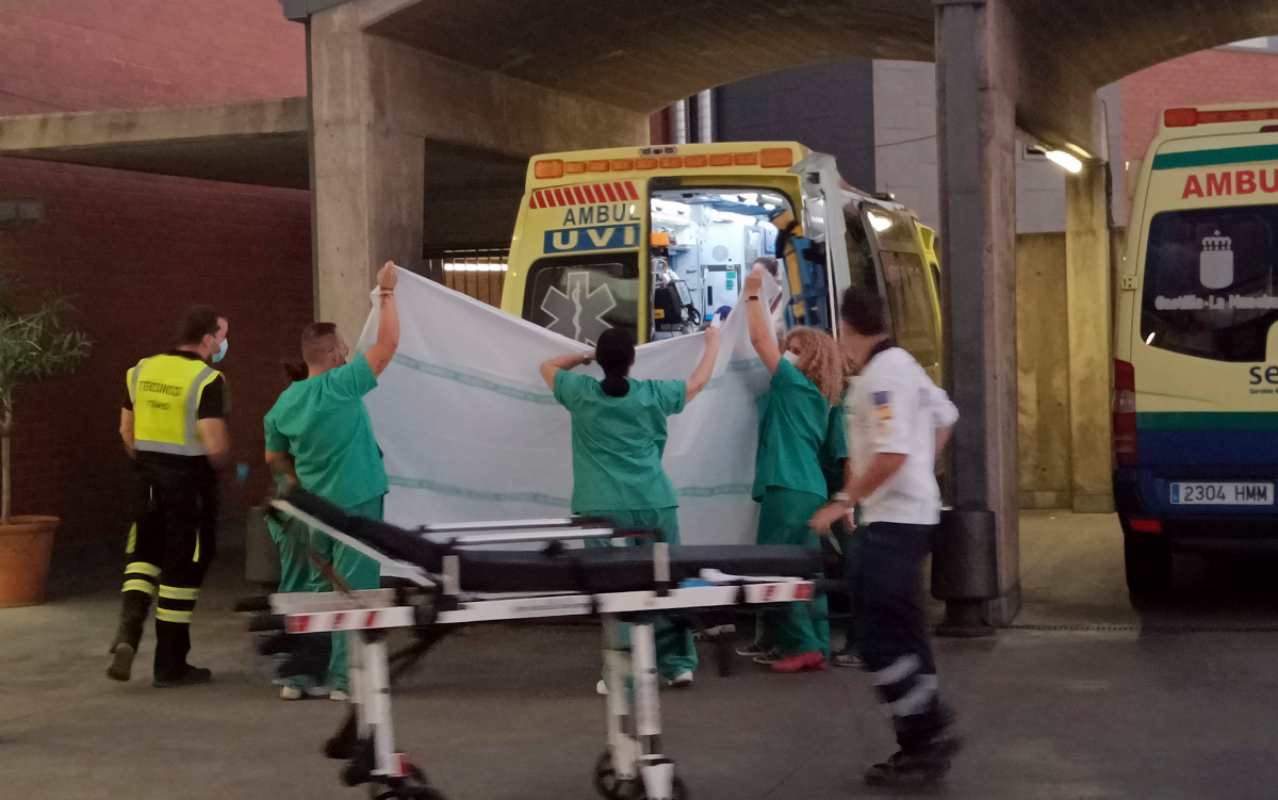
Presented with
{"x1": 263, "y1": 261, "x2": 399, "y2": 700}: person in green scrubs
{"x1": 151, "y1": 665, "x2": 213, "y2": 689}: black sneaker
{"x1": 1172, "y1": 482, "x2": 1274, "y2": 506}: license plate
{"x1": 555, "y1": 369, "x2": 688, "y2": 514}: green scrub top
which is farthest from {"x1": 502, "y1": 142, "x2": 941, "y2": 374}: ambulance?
{"x1": 151, "y1": 665, "x2": 213, "y2": 689}: black sneaker

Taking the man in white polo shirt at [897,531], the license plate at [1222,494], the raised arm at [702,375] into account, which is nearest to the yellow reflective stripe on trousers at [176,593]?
the raised arm at [702,375]

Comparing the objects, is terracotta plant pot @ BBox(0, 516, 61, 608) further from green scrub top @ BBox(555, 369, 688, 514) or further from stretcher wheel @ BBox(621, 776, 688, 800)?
stretcher wheel @ BBox(621, 776, 688, 800)

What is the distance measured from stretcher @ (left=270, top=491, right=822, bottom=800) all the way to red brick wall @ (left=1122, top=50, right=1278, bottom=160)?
67.3 feet

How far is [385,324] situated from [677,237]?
4.33m

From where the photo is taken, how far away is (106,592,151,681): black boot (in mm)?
8656

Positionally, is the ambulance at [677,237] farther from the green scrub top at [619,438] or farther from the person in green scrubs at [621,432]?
the green scrub top at [619,438]

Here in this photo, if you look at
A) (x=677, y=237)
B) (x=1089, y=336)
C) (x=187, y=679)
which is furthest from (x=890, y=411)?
(x=1089, y=336)

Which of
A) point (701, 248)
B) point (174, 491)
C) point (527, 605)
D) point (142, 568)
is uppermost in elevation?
point (701, 248)

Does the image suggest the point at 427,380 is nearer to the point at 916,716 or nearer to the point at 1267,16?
the point at 916,716

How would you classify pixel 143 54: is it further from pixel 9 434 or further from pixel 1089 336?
pixel 1089 336

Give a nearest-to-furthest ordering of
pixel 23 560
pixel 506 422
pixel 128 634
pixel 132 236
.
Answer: pixel 128 634 → pixel 506 422 → pixel 23 560 → pixel 132 236

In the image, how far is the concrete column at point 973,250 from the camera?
30.8 feet

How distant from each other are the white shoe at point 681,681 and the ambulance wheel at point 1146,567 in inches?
134

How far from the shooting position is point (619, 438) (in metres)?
7.84
